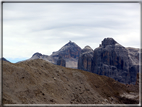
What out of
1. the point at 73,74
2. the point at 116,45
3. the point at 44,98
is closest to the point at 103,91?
the point at 73,74

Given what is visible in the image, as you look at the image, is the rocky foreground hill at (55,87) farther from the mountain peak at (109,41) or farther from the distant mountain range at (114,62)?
the mountain peak at (109,41)

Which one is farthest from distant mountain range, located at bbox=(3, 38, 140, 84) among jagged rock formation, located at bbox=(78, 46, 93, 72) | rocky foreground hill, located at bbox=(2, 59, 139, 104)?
rocky foreground hill, located at bbox=(2, 59, 139, 104)

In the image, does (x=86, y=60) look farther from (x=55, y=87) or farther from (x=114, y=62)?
(x=55, y=87)

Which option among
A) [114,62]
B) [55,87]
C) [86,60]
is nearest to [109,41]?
[114,62]

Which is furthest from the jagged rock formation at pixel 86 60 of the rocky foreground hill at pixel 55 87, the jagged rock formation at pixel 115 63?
the rocky foreground hill at pixel 55 87

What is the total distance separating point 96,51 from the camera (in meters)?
146

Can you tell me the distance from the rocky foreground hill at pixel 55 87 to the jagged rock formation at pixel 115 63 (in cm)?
7870

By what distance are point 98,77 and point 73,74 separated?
24.8 ft

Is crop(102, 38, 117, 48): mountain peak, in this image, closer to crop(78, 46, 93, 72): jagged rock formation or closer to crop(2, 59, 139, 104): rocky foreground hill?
crop(78, 46, 93, 72): jagged rock formation

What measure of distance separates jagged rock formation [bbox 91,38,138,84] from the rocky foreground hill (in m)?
78.7

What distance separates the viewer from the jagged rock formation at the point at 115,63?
13112 cm

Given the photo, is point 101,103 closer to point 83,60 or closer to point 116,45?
point 116,45

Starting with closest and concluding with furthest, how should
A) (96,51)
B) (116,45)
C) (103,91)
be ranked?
(103,91) → (116,45) → (96,51)

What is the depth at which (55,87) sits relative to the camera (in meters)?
41.2
